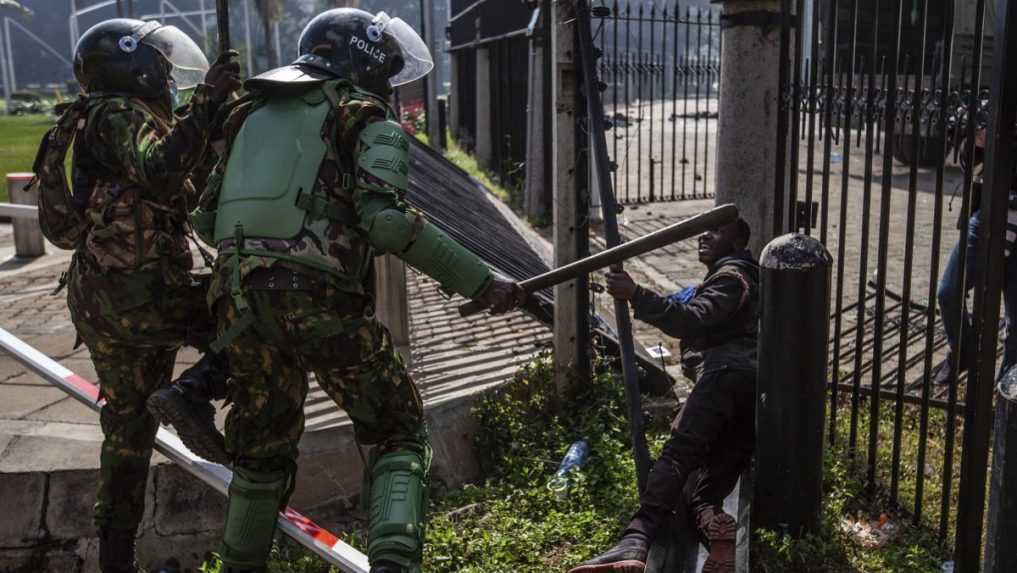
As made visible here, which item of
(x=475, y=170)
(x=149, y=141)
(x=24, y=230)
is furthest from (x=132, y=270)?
(x=475, y=170)

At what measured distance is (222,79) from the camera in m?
3.22

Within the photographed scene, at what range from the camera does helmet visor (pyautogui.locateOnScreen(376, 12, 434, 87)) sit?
3.31 m

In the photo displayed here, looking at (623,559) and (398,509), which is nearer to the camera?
(398,509)

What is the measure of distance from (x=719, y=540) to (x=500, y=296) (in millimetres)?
1153

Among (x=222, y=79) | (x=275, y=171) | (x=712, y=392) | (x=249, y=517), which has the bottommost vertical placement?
(x=249, y=517)

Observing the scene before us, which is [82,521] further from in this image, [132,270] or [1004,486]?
[1004,486]

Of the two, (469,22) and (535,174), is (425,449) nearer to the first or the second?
(535,174)

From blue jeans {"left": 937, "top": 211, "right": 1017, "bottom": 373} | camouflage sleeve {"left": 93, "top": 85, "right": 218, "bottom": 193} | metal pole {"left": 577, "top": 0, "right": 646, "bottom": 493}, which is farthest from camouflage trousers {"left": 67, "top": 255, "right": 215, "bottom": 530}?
blue jeans {"left": 937, "top": 211, "right": 1017, "bottom": 373}

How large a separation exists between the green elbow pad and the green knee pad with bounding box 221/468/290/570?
2.65 feet

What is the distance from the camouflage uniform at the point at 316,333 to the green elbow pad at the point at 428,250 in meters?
0.06

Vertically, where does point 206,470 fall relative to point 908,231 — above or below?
below

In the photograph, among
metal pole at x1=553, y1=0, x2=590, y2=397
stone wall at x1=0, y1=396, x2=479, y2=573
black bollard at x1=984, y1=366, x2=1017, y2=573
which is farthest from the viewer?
metal pole at x1=553, y1=0, x2=590, y2=397

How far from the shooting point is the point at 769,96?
4223 mm

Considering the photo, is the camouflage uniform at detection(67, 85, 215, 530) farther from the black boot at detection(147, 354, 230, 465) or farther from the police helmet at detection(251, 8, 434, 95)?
the police helmet at detection(251, 8, 434, 95)
